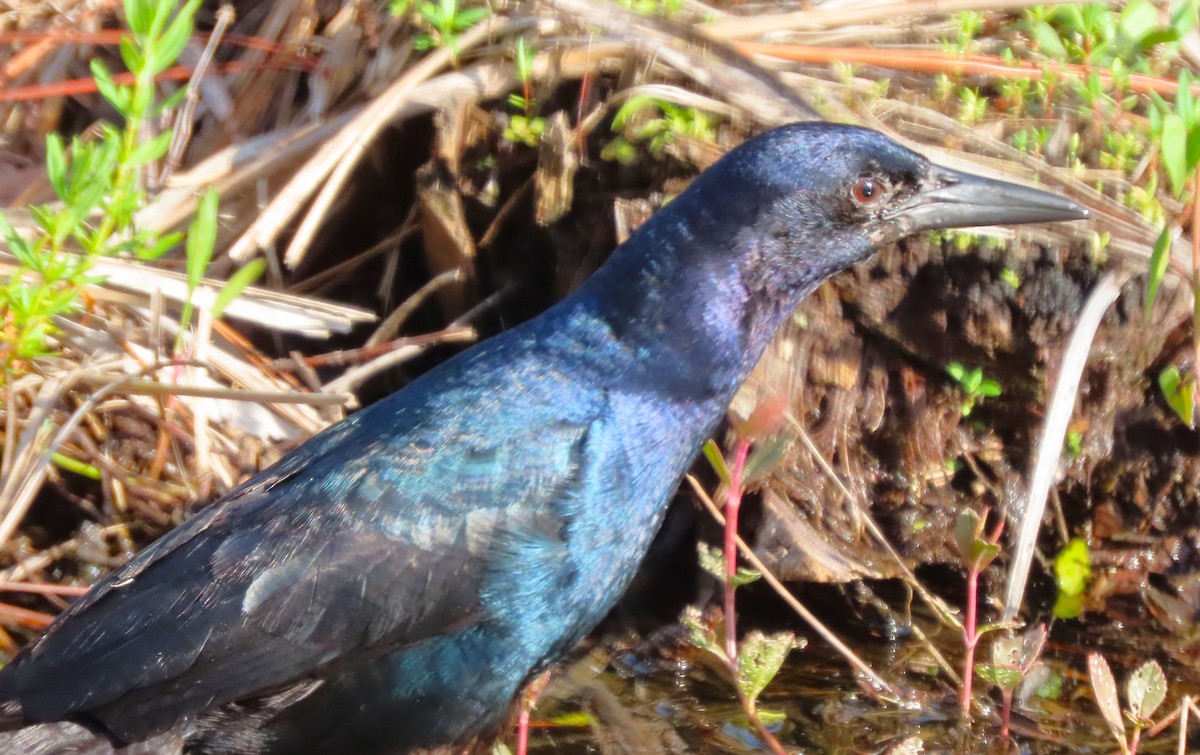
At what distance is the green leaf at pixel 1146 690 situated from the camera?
8.81 feet

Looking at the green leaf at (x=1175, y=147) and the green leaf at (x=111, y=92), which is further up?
the green leaf at (x=1175, y=147)

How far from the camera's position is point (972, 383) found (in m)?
3.58

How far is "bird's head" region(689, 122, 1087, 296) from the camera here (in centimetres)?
292

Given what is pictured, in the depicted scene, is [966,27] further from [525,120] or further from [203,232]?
[203,232]

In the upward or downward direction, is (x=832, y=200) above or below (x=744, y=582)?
above

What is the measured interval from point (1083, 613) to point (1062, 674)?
230 millimetres

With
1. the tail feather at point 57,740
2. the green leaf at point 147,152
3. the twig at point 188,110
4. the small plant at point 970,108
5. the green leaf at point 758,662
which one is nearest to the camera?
the green leaf at point 758,662

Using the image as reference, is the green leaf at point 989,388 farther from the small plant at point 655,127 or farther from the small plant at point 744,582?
the small plant at point 744,582

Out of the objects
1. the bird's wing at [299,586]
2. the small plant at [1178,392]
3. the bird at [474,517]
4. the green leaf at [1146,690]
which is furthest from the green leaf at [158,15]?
the green leaf at [1146,690]

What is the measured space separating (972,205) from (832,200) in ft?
0.99

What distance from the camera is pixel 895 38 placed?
13.6ft

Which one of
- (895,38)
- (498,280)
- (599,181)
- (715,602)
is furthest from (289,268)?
(895,38)

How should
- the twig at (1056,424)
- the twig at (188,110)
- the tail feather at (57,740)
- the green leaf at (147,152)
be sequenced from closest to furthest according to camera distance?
A: the tail feather at (57,740)
the green leaf at (147,152)
the twig at (1056,424)
the twig at (188,110)

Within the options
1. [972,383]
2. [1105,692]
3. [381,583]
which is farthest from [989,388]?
[381,583]
